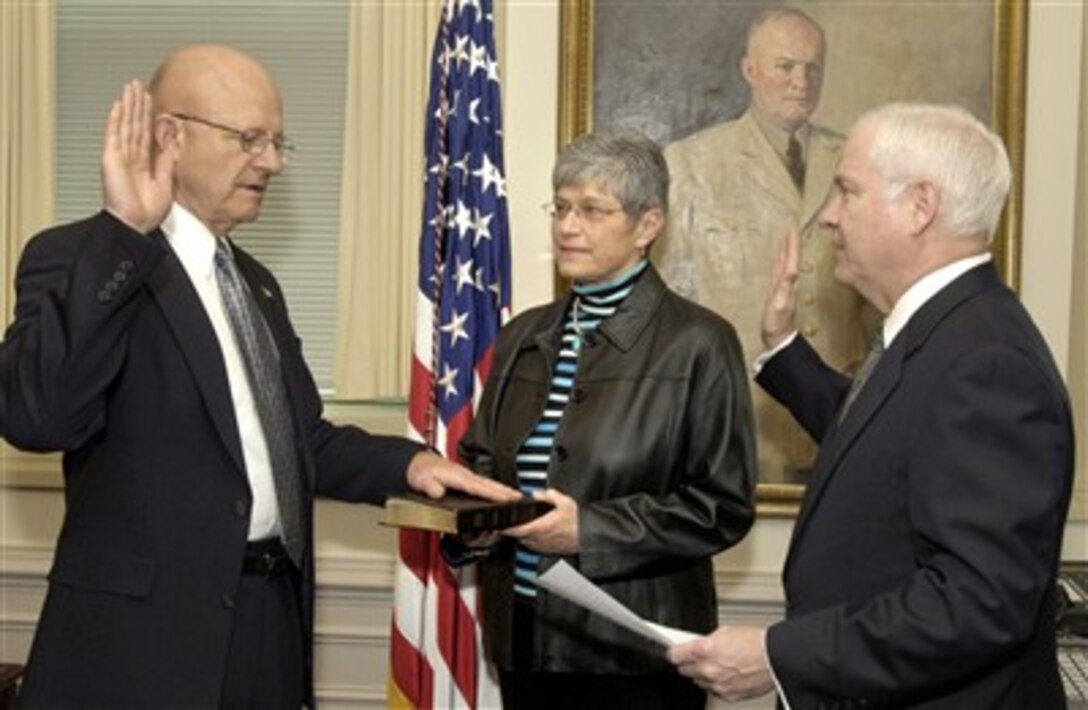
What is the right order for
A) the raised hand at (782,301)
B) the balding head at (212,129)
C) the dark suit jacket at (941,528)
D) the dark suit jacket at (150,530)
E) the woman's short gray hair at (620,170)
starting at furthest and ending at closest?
the woman's short gray hair at (620,170), the raised hand at (782,301), the balding head at (212,129), the dark suit jacket at (150,530), the dark suit jacket at (941,528)

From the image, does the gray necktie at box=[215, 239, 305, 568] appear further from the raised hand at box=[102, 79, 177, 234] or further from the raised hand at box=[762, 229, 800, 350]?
the raised hand at box=[762, 229, 800, 350]

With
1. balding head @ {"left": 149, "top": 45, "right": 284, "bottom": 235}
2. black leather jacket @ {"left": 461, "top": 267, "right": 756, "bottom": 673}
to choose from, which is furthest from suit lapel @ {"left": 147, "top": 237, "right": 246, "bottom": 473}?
Result: black leather jacket @ {"left": 461, "top": 267, "right": 756, "bottom": 673}

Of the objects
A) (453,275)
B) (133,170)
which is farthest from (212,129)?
(453,275)

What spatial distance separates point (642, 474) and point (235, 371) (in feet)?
3.38

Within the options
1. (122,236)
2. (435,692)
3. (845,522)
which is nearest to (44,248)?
(122,236)

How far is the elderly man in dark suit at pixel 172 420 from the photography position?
230 centimetres

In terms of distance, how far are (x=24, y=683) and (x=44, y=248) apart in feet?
2.62

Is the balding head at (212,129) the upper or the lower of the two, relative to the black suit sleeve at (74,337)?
upper

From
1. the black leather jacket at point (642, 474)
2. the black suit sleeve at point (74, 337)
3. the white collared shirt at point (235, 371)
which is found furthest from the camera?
the black leather jacket at point (642, 474)

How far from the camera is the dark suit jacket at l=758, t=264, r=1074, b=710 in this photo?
2107 millimetres

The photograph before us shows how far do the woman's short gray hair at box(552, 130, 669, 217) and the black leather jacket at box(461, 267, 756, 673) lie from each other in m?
0.24

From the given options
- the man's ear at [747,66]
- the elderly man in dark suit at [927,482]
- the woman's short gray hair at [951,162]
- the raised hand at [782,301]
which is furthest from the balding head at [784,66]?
the woman's short gray hair at [951,162]

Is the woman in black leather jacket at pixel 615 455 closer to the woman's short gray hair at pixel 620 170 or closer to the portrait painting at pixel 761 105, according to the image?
the woman's short gray hair at pixel 620 170

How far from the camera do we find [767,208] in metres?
4.54
